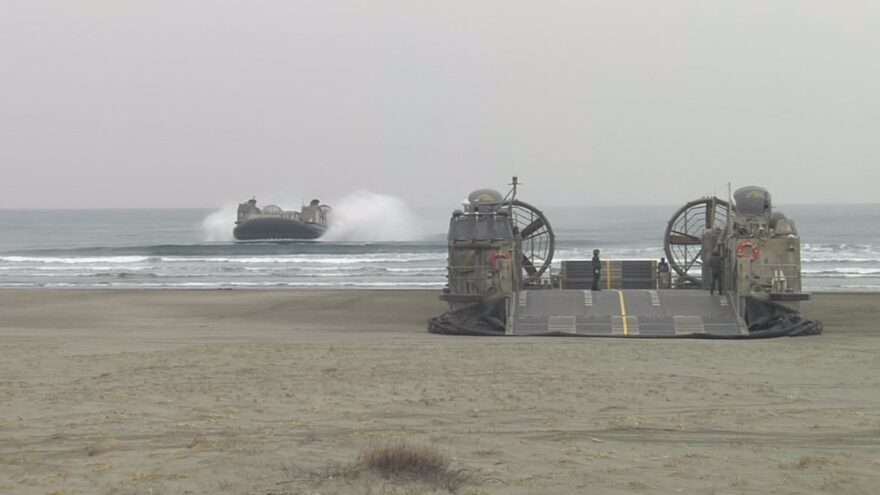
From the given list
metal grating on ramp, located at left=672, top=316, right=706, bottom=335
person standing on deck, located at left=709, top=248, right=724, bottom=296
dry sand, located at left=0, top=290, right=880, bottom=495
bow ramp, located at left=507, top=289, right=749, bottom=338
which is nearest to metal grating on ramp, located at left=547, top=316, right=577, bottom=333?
bow ramp, located at left=507, top=289, right=749, bottom=338

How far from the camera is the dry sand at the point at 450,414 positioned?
5797mm

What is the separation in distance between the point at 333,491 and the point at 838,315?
1695cm

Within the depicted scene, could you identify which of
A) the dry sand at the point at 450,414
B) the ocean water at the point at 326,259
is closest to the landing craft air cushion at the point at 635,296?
the dry sand at the point at 450,414

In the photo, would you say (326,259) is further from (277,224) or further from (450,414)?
(450,414)

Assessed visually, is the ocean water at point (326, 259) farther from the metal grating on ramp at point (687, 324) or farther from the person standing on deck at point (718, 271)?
the metal grating on ramp at point (687, 324)

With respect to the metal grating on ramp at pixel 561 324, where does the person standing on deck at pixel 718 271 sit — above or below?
above

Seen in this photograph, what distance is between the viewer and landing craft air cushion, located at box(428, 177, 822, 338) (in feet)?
49.9

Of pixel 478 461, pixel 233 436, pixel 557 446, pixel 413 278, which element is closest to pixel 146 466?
pixel 233 436

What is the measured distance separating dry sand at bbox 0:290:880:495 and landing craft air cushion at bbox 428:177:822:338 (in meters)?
1.02

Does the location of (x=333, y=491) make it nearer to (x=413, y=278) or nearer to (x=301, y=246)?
(x=413, y=278)

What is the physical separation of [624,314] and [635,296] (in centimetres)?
85

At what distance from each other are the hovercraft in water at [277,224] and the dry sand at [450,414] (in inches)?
1561

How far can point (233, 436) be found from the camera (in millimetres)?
6895

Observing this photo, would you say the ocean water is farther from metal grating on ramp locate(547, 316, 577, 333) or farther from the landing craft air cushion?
metal grating on ramp locate(547, 316, 577, 333)
